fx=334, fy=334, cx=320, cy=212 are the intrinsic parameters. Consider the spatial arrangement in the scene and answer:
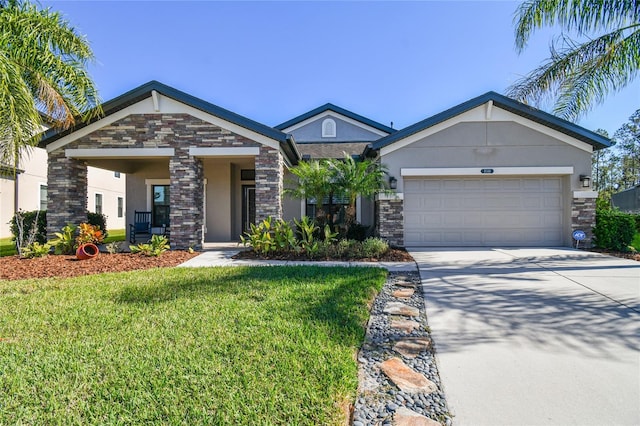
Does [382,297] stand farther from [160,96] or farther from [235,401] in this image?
[160,96]

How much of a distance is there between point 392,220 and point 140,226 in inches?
387

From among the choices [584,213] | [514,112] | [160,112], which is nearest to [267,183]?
[160,112]

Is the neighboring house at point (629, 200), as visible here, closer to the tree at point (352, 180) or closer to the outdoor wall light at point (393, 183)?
the outdoor wall light at point (393, 183)

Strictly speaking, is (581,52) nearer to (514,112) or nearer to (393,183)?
(514,112)

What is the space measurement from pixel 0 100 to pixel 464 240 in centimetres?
1216

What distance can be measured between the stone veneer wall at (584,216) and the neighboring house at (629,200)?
1930 centimetres

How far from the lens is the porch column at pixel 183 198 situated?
1010 cm

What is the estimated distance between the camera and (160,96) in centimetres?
997

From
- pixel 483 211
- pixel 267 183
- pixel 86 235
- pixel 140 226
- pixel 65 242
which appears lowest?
pixel 65 242

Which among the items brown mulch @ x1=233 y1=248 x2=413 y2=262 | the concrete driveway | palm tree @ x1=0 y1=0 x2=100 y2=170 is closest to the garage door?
brown mulch @ x1=233 y1=248 x2=413 y2=262

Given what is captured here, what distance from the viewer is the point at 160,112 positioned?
1010 centimetres

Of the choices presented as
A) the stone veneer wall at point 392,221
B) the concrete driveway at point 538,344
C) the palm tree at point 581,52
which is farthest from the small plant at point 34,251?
the palm tree at point 581,52

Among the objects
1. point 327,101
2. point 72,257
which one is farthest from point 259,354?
point 327,101

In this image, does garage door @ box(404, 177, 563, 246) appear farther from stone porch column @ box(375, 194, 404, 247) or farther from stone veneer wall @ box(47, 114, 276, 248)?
stone veneer wall @ box(47, 114, 276, 248)
